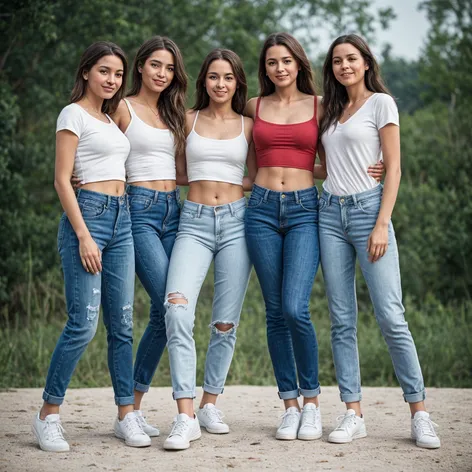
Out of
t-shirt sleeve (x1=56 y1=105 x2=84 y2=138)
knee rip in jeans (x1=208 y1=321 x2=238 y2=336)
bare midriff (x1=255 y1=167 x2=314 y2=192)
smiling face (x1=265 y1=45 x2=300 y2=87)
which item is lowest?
knee rip in jeans (x1=208 y1=321 x2=238 y2=336)

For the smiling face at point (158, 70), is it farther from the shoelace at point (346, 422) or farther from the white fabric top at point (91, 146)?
the shoelace at point (346, 422)

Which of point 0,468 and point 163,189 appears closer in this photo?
point 0,468

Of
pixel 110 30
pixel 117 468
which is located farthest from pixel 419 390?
pixel 110 30

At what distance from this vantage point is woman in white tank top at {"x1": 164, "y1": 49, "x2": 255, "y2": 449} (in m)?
4.16

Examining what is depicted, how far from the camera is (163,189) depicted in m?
4.42

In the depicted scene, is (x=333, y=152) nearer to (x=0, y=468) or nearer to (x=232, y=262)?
(x=232, y=262)

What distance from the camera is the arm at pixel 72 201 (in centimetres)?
399

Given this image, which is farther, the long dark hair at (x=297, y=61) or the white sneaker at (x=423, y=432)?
the long dark hair at (x=297, y=61)

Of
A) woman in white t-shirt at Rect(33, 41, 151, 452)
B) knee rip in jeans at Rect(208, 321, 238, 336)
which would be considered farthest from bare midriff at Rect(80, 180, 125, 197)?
knee rip in jeans at Rect(208, 321, 238, 336)

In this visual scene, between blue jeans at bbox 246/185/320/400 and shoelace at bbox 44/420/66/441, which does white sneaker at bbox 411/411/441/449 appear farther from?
shoelace at bbox 44/420/66/441

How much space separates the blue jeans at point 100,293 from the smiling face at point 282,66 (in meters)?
1.14

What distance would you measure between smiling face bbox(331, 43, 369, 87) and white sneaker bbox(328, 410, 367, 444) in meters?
1.89

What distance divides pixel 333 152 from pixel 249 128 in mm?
570

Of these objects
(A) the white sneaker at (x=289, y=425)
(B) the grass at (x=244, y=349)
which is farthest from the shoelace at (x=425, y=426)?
(B) the grass at (x=244, y=349)
